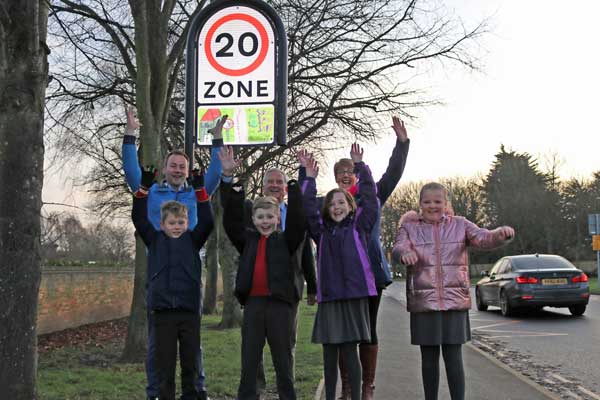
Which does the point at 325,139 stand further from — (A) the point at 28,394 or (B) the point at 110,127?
(A) the point at 28,394

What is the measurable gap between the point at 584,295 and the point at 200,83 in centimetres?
1207

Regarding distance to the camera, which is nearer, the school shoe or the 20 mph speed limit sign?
the school shoe

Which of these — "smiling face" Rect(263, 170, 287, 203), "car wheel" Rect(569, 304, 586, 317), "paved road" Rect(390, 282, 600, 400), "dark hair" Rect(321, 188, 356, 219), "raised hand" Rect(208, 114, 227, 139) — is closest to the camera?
"dark hair" Rect(321, 188, 356, 219)

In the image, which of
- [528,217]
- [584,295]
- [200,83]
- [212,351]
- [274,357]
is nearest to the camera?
[274,357]

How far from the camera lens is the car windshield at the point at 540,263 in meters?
15.4

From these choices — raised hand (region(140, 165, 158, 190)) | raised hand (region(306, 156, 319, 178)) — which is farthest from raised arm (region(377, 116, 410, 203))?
raised hand (region(140, 165, 158, 190))

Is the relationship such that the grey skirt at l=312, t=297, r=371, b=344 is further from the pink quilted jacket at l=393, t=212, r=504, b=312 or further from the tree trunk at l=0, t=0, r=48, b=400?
the tree trunk at l=0, t=0, r=48, b=400

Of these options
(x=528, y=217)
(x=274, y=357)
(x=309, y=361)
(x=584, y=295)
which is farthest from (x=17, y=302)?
(x=528, y=217)

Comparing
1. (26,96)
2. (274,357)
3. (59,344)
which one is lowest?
(59,344)

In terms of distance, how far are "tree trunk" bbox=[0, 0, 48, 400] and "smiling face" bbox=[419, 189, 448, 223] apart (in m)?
3.07

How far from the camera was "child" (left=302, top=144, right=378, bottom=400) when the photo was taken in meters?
4.71

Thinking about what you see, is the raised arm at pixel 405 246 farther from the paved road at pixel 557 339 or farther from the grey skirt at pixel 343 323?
the paved road at pixel 557 339

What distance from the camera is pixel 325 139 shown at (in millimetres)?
15234

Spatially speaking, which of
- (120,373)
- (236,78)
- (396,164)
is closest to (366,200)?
(396,164)
